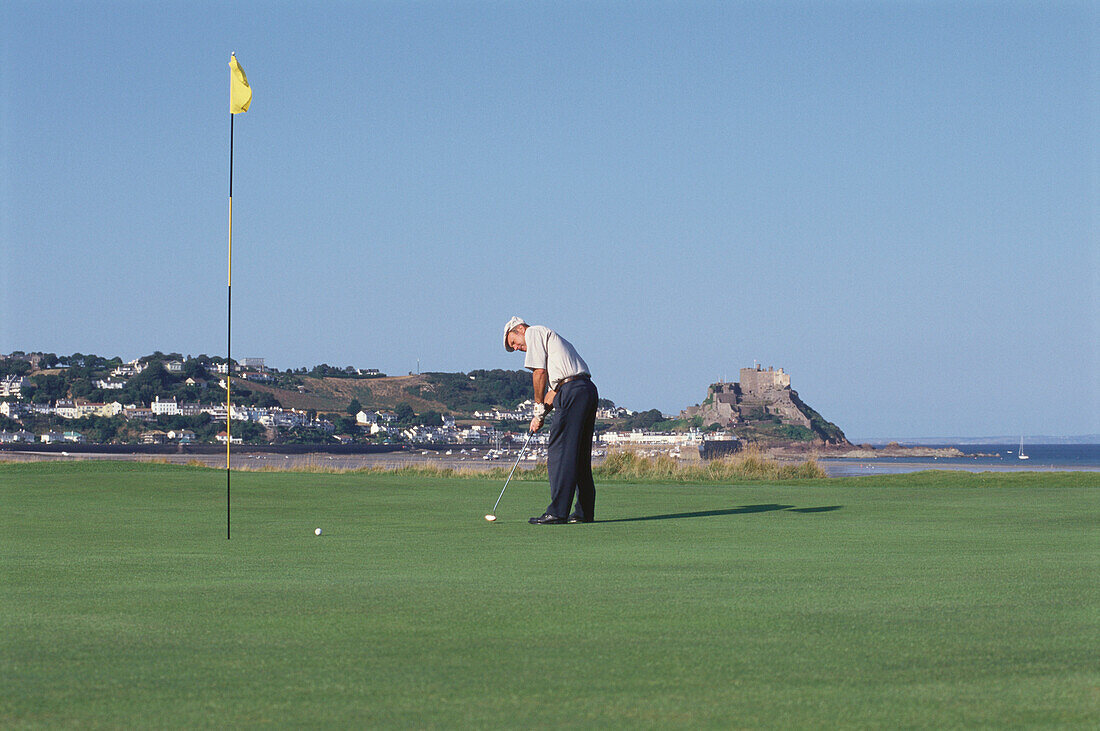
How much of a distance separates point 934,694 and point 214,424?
14682 centimetres

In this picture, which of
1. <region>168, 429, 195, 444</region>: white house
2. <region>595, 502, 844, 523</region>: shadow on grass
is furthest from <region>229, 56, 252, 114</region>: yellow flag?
<region>168, 429, 195, 444</region>: white house

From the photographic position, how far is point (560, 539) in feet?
29.1

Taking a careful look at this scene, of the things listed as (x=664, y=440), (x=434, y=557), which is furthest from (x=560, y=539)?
(x=664, y=440)

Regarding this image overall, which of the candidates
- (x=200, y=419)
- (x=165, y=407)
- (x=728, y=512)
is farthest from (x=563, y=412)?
(x=165, y=407)

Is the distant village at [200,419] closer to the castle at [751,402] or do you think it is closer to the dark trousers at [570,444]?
the castle at [751,402]

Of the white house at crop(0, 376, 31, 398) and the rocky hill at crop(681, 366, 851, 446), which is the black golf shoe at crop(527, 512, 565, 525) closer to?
the rocky hill at crop(681, 366, 851, 446)

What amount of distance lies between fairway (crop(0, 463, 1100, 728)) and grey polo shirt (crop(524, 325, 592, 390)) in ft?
5.29

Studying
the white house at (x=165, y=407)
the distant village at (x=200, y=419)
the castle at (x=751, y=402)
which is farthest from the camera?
the castle at (x=751, y=402)

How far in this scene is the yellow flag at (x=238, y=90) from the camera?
1046 cm

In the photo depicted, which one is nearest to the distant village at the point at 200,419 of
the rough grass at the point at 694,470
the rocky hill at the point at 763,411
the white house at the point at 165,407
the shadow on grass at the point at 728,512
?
the white house at the point at 165,407

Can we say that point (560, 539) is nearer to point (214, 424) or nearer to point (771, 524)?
point (771, 524)

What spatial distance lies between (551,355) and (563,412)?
0.55 meters

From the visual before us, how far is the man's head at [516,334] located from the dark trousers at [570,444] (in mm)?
640

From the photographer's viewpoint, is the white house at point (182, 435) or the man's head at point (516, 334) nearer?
the man's head at point (516, 334)
